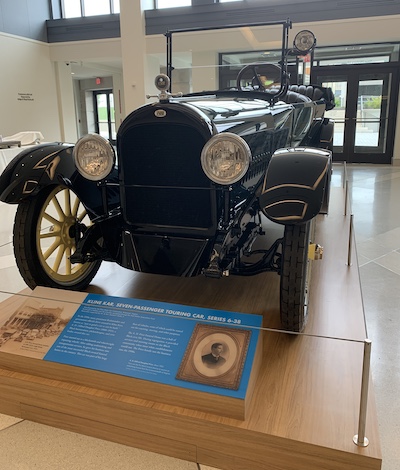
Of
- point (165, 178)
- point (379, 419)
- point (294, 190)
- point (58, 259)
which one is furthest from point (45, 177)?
point (379, 419)

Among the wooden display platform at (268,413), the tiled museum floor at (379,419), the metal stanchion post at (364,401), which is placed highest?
the metal stanchion post at (364,401)

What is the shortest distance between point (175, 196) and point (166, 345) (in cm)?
83

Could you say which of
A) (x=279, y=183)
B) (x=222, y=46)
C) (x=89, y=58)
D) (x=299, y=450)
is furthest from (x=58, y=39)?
(x=299, y=450)

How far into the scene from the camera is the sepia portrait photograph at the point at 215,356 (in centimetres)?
152

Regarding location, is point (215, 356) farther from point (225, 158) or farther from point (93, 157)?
point (93, 157)

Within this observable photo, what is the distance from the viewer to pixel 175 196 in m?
2.18

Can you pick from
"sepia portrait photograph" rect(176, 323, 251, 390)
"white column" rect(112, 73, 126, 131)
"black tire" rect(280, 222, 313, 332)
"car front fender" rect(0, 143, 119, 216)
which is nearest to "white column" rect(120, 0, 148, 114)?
"white column" rect(112, 73, 126, 131)

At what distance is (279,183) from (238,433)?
1002 millimetres

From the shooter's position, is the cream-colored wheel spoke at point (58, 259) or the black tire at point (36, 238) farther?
the cream-colored wheel spoke at point (58, 259)

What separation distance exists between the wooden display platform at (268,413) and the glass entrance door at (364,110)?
8.76 metres

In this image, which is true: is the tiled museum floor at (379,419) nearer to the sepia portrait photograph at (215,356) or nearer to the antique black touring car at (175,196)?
the sepia portrait photograph at (215,356)

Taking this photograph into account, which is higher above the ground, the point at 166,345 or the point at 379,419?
the point at 166,345

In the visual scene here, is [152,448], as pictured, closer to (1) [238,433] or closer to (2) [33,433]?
(1) [238,433]

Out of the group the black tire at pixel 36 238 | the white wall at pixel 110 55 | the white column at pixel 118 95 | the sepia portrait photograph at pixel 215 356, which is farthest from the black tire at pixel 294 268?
the white column at pixel 118 95
